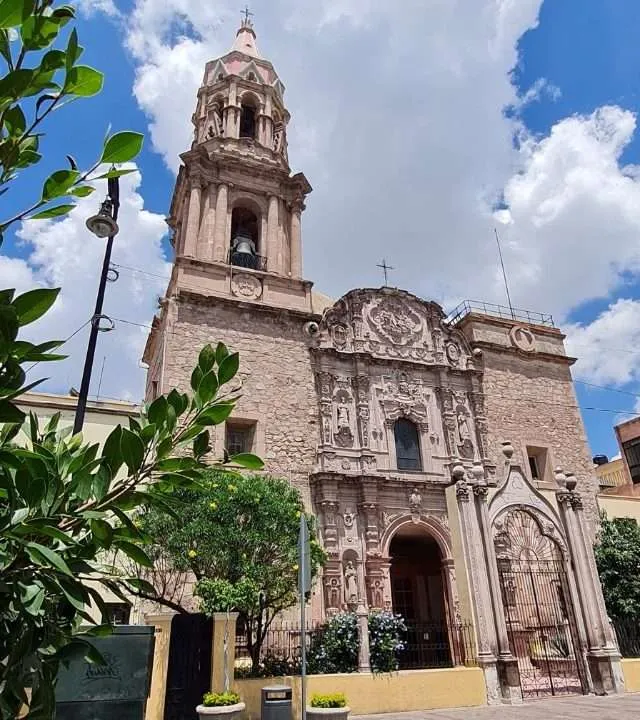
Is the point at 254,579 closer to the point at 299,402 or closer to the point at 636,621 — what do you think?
the point at 299,402

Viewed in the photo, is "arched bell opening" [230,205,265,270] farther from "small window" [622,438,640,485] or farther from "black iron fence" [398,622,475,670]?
"small window" [622,438,640,485]

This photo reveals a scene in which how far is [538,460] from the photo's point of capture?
20.1 metres

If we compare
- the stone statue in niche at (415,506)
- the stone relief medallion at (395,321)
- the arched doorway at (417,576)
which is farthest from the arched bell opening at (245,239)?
the arched doorway at (417,576)

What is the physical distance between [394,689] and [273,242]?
47.7 ft

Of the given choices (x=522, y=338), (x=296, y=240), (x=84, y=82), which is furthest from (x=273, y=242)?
(x=84, y=82)

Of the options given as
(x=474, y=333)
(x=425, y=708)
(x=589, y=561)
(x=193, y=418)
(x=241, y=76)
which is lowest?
(x=425, y=708)

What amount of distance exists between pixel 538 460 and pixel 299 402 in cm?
901

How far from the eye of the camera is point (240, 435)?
55.5ft

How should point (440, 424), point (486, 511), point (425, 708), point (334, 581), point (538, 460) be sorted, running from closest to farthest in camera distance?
1. point (425, 708)
2. point (486, 511)
3. point (334, 581)
4. point (440, 424)
5. point (538, 460)

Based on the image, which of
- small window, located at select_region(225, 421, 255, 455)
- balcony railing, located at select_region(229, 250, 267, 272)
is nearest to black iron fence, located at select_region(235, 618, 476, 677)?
small window, located at select_region(225, 421, 255, 455)

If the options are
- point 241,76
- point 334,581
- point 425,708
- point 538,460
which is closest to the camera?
point 425,708

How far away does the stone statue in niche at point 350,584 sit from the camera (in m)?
14.8

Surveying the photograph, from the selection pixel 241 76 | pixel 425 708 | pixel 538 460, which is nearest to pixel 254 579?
pixel 425 708

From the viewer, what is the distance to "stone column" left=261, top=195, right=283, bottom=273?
65.2 ft
